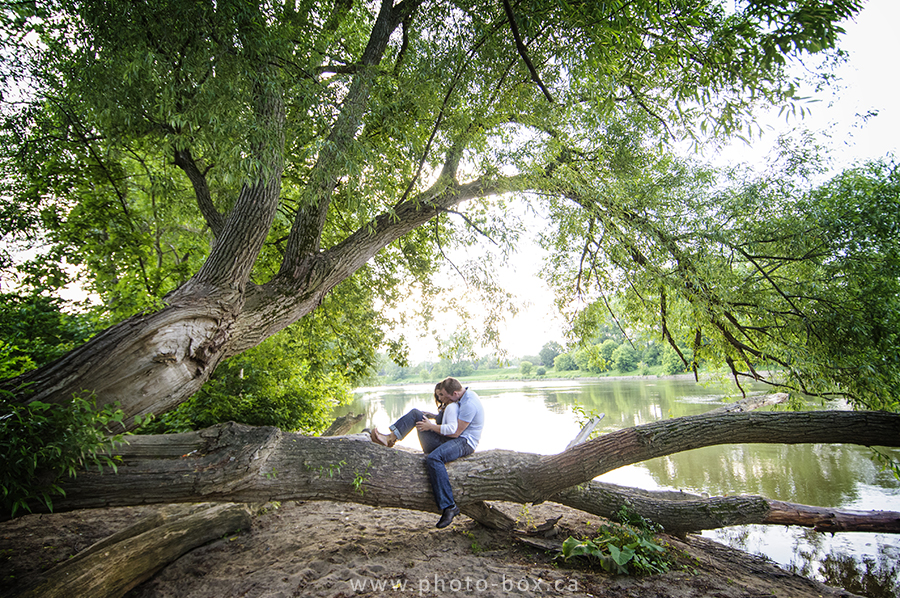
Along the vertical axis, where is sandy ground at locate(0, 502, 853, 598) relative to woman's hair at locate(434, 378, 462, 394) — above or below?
below

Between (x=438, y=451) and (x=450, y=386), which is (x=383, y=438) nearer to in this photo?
(x=438, y=451)

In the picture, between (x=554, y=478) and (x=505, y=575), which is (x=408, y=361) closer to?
(x=554, y=478)

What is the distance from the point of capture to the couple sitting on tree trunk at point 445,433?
3514mm

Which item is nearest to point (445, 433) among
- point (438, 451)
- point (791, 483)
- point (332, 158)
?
point (438, 451)

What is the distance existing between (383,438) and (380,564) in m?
1.05

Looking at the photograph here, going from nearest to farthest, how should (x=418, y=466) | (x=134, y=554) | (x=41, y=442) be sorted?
(x=41, y=442) < (x=134, y=554) < (x=418, y=466)

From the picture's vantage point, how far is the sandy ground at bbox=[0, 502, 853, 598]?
111 inches

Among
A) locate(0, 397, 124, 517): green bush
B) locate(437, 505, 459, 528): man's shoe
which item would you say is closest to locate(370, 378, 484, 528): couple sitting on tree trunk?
locate(437, 505, 459, 528): man's shoe

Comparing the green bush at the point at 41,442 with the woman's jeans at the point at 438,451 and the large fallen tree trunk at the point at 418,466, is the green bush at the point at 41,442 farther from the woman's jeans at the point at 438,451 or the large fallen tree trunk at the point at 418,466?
the woman's jeans at the point at 438,451

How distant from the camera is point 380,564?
3146 millimetres

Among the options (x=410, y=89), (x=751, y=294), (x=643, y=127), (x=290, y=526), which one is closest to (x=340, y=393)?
(x=290, y=526)

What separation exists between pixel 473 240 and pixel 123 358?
15.8 feet

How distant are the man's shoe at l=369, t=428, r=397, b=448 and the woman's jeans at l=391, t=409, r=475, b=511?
5 centimetres

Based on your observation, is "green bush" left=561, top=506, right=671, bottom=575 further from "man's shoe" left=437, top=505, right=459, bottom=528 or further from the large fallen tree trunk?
"man's shoe" left=437, top=505, right=459, bottom=528
